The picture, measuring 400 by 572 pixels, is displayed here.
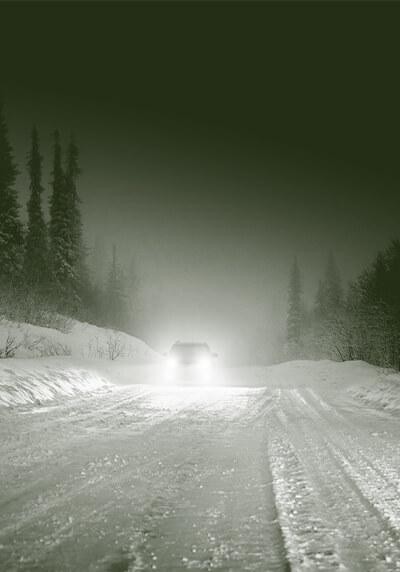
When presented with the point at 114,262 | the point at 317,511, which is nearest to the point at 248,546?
the point at 317,511

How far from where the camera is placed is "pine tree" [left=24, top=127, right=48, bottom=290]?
3398 centimetres

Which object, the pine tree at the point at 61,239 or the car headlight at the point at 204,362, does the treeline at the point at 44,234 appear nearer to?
the pine tree at the point at 61,239

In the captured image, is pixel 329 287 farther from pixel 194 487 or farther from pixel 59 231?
pixel 194 487

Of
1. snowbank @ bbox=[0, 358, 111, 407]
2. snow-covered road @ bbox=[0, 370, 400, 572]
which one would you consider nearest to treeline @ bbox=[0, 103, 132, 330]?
snowbank @ bbox=[0, 358, 111, 407]

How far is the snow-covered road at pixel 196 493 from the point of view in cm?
264

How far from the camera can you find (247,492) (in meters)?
3.91

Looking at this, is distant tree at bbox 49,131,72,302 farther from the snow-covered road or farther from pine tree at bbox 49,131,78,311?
the snow-covered road

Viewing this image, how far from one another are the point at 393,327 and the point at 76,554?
1886cm

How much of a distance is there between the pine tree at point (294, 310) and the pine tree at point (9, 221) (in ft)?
124

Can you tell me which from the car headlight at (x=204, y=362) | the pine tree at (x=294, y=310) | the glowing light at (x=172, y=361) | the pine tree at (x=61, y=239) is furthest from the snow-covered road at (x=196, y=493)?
the pine tree at (x=294, y=310)

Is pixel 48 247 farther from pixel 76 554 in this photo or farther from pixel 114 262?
pixel 76 554

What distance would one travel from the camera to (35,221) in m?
35.2

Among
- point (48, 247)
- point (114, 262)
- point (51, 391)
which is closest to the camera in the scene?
point (51, 391)

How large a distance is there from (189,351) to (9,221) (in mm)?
15725
